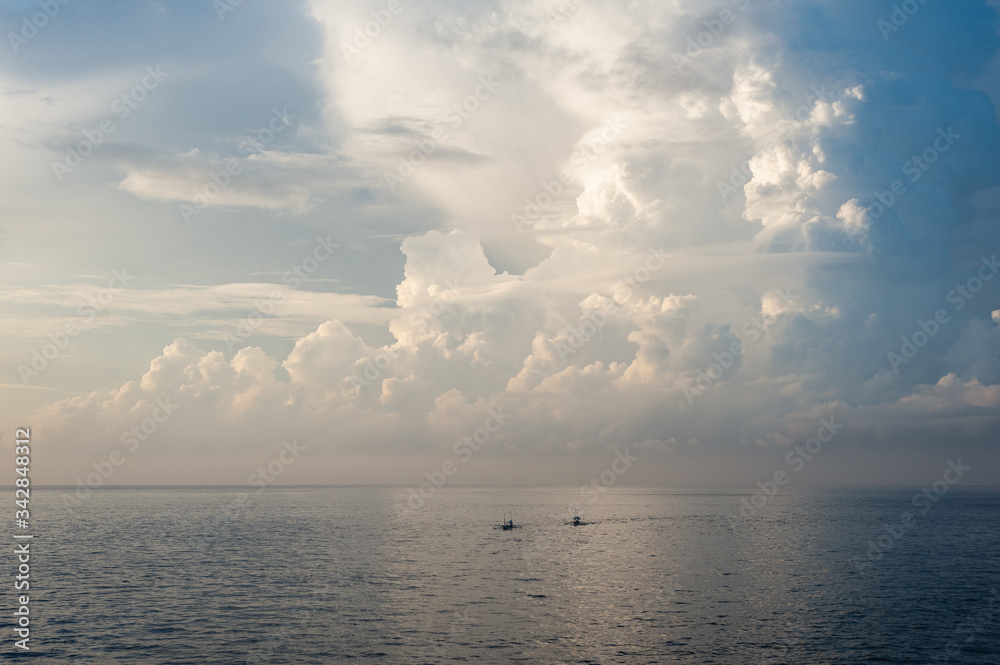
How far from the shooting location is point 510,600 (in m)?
69.1

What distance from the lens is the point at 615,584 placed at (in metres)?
79.9

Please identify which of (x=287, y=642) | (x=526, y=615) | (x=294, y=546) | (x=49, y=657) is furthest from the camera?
(x=294, y=546)

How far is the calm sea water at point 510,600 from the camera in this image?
52031 mm

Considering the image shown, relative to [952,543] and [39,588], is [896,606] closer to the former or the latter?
[952,543]

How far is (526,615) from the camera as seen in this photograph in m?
62.7

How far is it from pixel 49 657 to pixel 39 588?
32.6 m

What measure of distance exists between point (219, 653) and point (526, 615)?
93.0 feet

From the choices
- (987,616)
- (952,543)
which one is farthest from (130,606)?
(952,543)

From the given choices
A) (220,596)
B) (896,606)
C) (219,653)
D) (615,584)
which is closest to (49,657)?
(219,653)

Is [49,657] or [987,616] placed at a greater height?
[49,657]

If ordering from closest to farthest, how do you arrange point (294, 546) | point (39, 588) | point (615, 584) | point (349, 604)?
point (349, 604) < point (39, 588) < point (615, 584) < point (294, 546)

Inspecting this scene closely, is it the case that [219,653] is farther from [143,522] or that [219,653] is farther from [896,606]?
[143,522]

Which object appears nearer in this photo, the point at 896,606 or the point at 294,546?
the point at 896,606

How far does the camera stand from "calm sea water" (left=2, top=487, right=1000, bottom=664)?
52.0 meters
